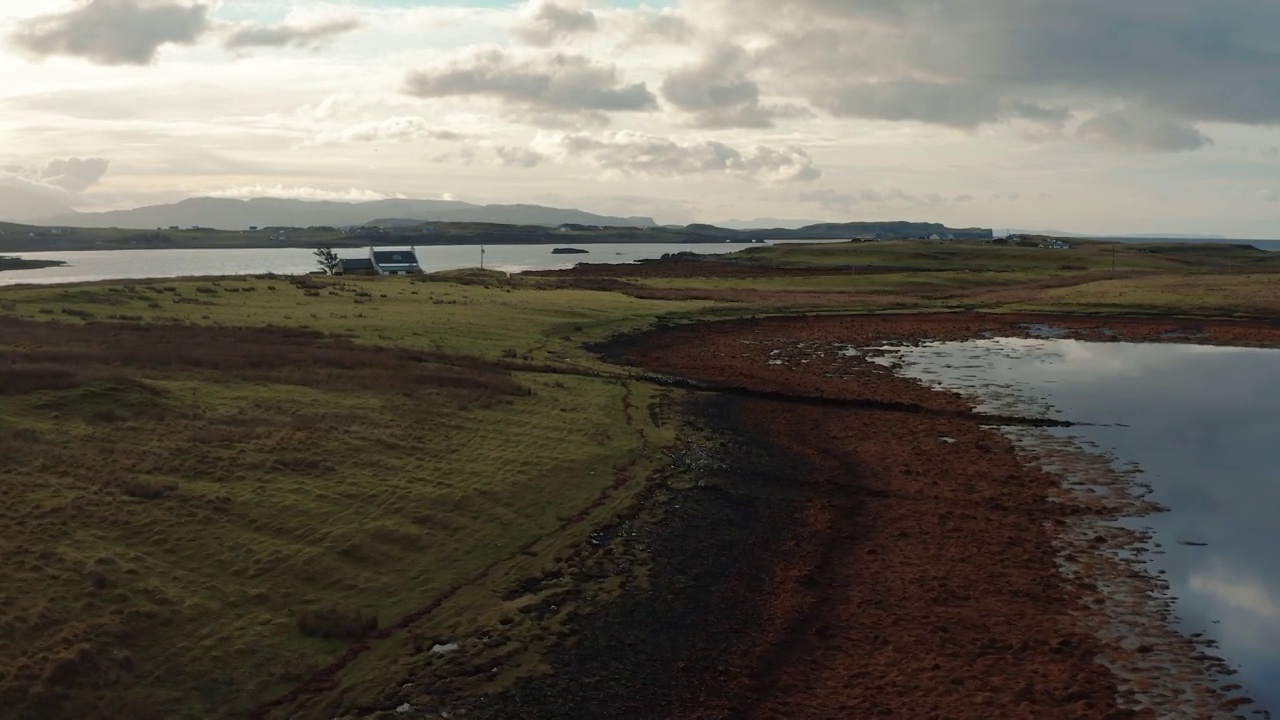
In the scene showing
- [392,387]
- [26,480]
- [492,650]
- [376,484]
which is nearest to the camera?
[492,650]

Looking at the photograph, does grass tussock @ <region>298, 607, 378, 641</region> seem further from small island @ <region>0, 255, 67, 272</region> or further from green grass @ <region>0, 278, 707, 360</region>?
small island @ <region>0, 255, 67, 272</region>

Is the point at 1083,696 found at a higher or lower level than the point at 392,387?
lower

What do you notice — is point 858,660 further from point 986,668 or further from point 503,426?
point 503,426

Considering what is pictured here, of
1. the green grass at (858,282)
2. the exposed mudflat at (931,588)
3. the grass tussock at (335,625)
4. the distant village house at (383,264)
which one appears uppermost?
the distant village house at (383,264)

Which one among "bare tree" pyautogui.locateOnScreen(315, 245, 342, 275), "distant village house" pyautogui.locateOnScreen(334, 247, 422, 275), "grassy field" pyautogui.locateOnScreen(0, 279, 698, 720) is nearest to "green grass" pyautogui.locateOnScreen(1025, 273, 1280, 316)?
"grassy field" pyautogui.locateOnScreen(0, 279, 698, 720)

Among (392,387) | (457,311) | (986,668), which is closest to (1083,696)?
(986,668)

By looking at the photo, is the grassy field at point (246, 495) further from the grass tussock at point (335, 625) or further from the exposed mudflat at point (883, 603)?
the exposed mudflat at point (883, 603)

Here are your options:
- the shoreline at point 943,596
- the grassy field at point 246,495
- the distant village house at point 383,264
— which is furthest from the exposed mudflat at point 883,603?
the distant village house at point 383,264
